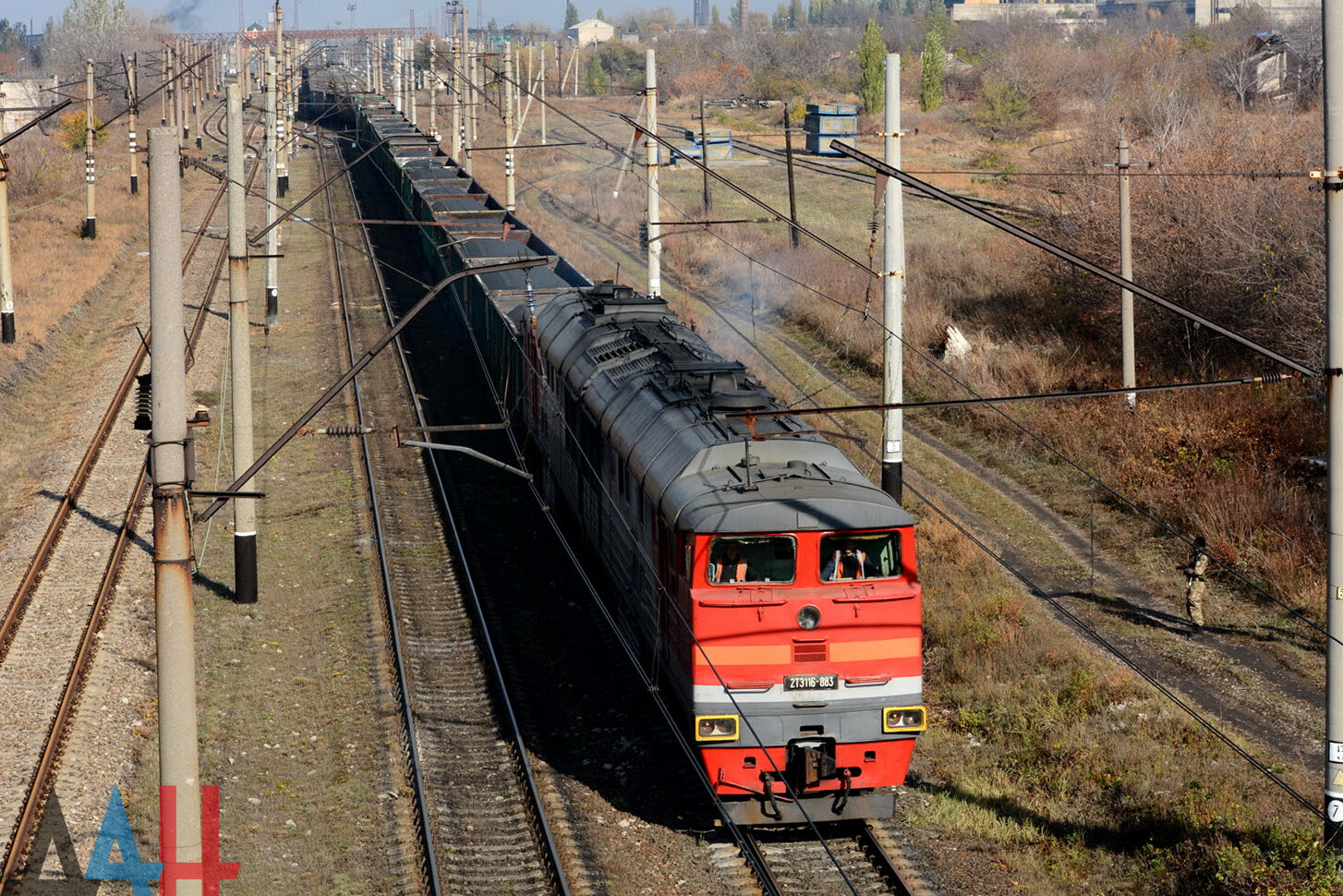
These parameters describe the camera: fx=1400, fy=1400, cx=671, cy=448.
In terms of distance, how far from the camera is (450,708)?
54.3ft

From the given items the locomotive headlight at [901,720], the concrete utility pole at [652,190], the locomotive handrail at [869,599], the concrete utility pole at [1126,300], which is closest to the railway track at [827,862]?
the locomotive headlight at [901,720]

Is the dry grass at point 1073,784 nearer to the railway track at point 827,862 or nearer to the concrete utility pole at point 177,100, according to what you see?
the railway track at point 827,862

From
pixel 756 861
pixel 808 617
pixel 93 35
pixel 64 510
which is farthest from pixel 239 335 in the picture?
pixel 93 35

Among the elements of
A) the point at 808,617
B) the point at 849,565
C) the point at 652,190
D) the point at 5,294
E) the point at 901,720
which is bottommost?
the point at 901,720

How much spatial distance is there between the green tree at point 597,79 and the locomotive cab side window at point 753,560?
411ft

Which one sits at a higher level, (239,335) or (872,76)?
(872,76)

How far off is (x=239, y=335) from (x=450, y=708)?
636 cm

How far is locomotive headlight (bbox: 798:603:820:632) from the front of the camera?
12.4 m

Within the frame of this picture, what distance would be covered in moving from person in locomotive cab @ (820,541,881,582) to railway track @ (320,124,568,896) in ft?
11.8

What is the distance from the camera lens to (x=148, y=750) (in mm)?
15289

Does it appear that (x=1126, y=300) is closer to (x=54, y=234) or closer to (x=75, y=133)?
(x=54, y=234)

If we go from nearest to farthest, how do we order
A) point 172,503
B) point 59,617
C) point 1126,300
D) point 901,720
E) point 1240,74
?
point 172,503, point 901,720, point 59,617, point 1126,300, point 1240,74

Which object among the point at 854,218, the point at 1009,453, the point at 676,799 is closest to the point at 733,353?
the point at 1009,453

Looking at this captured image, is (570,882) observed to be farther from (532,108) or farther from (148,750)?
(532,108)
